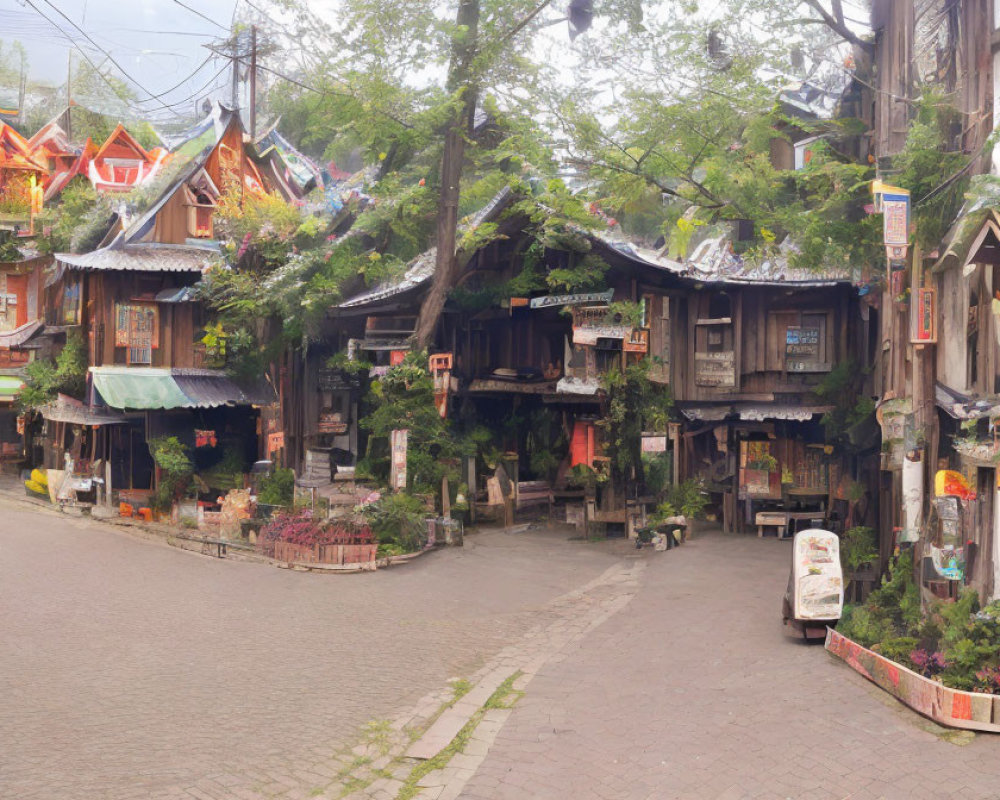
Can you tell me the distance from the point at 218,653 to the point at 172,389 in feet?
47.0

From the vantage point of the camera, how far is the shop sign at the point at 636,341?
2106 cm

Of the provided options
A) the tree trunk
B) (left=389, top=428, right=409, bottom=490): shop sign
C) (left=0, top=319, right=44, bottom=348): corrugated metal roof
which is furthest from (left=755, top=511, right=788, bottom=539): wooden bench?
(left=0, top=319, right=44, bottom=348): corrugated metal roof

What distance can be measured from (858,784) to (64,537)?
20.0m

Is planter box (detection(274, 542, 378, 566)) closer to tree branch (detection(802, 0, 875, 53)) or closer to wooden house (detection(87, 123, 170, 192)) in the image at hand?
tree branch (detection(802, 0, 875, 53))

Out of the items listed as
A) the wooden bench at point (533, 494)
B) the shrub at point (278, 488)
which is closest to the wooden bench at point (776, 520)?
the wooden bench at point (533, 494)

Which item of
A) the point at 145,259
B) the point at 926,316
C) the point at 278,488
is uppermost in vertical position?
the point at 145,259

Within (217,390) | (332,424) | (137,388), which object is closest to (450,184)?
(332,424)

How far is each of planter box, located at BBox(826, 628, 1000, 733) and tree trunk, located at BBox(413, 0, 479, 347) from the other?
43.4ft

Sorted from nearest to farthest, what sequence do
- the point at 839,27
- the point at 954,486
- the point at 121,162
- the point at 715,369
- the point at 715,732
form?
the point at 715,732 < the point at 954,486 < the point at 839,27 < the point at 715,369 < the point at 121,162

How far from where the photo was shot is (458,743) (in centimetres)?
924

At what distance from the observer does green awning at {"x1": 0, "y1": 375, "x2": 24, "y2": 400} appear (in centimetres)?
3607

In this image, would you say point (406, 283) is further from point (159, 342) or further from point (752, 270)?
point (752, 270)

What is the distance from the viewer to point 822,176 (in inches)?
689

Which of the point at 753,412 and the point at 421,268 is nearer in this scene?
the point at 753,412
